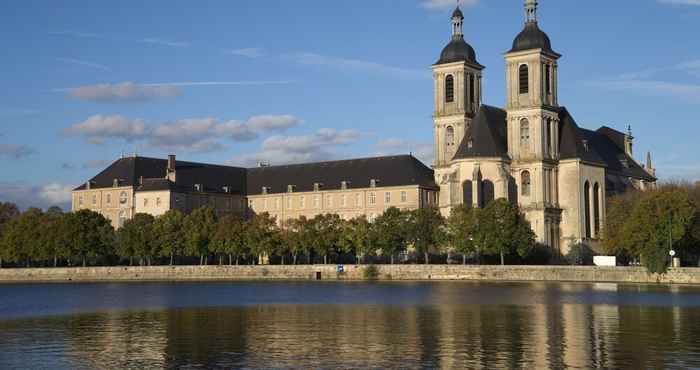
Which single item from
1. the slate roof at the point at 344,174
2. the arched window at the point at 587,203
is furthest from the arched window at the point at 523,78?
the slate roof at the point at 344,174

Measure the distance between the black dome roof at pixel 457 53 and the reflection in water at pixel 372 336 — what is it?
208 ft

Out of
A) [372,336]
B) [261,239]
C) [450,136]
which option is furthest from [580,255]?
[372,336]

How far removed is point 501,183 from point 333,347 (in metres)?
73.6

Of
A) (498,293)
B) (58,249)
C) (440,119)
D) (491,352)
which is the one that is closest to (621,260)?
(440,119)

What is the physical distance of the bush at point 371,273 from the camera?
9425 cm

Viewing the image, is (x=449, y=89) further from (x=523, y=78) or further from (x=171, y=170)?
(x=171, y=170)

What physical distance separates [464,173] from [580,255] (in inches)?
576

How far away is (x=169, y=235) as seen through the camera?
358 ft

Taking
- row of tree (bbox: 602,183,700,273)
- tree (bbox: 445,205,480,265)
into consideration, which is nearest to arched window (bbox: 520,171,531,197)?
tree (bbox: 445,205,480,265)

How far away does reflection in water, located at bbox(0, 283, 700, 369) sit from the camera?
32250mm

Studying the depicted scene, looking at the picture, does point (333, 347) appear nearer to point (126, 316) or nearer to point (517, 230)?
point (126, 316)

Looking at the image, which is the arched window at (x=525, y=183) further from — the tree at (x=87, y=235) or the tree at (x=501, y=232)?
the tree at (x=87, y=235)

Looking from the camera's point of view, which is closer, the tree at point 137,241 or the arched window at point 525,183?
the tree at point 137,241

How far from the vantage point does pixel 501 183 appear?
107250 millimetres
